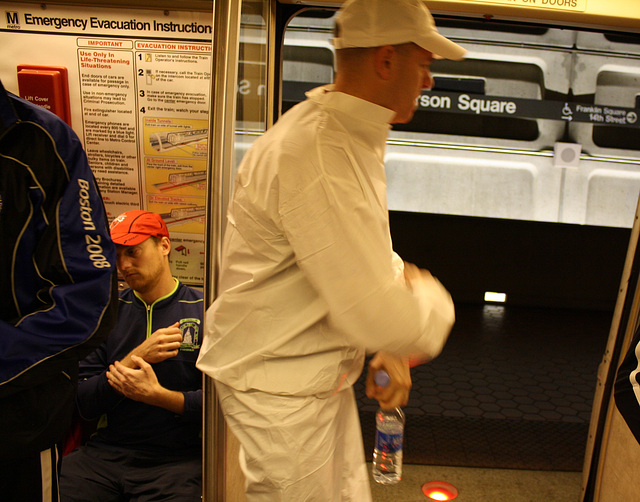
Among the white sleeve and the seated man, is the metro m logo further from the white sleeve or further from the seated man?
the white sleeve

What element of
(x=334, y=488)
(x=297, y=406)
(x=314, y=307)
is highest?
(x=314, y=307)

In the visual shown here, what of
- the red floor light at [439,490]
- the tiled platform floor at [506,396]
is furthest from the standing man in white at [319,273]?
the tiled platform floor at [506,396]

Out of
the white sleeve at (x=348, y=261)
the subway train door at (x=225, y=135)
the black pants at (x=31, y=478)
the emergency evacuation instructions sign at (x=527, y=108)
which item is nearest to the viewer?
the white sleeve at (x=348, y=261)

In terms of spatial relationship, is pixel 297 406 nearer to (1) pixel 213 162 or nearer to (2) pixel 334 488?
(2) pixel 334 488

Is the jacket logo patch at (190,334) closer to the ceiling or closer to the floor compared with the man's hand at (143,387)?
closer to the ceiling

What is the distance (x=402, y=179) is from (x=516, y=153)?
1.56m

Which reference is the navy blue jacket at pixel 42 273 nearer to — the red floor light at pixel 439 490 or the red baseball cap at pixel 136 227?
the red baseball cap at pixel 136 227

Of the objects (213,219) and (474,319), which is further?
(474,319)

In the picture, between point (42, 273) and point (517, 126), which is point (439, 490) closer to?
point (42, 273)

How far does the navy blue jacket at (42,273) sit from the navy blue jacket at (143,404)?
685mm

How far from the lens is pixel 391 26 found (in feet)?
4.20

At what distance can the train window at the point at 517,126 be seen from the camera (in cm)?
699

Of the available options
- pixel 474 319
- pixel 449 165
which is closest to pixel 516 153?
pixel 449 165

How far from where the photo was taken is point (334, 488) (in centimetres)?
150
